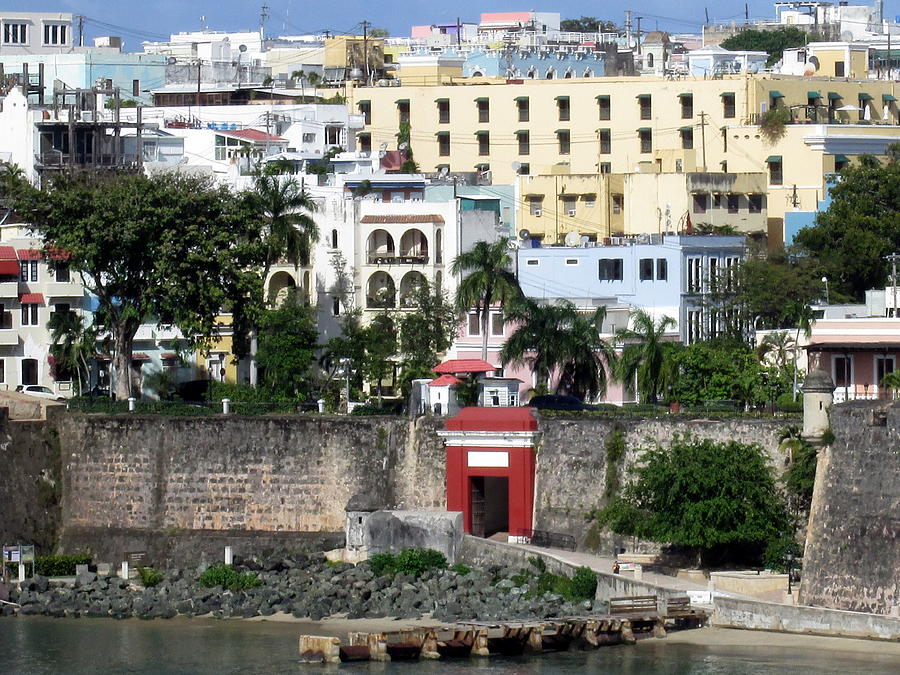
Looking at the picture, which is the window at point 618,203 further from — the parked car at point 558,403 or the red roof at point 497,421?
the red roof at point 497,421

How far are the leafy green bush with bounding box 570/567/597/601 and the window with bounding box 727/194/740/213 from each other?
32073 mm

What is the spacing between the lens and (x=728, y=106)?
94.2 meters

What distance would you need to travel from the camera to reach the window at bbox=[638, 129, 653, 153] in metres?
96.6

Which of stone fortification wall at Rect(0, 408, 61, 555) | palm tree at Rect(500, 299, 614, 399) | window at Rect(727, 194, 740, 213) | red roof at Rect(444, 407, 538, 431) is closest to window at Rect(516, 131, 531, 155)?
A: window at Rect(727, 194, 740, 213)

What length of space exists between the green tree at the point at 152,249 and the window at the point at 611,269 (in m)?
12.6

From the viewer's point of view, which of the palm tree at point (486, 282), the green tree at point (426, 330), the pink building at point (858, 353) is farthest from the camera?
the green tree at point (426, 330)

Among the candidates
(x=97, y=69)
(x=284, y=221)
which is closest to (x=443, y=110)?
(x=97, y=69)

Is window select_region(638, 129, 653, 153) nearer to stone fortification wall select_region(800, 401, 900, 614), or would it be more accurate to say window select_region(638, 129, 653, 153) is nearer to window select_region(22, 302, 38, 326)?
window select_region(22, 302, 38, 326)

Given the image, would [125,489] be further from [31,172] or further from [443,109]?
[443,109]

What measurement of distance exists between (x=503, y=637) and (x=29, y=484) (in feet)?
58.3

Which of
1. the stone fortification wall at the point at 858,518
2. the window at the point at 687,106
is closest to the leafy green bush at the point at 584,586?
the stone fortification wall at the point at 858,518

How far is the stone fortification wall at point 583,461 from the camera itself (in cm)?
5897

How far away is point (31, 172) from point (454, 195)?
14.4 metres

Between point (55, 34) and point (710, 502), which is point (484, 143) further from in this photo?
point (710, 502)
